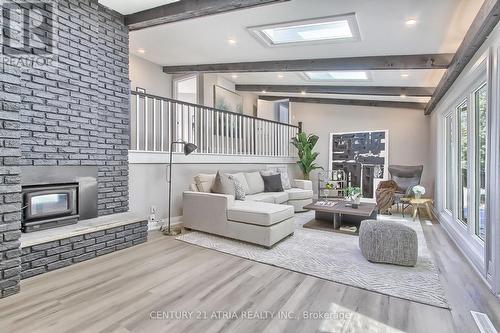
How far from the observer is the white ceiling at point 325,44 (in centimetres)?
287

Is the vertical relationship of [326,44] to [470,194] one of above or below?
above

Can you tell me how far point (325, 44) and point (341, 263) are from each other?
315 centimetres

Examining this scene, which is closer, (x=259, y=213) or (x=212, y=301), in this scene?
(x=212, y=301)

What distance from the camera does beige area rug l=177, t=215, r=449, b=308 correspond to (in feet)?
7.95

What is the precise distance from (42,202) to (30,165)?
0.43 m

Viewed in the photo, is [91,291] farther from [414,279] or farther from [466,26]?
[466,26]

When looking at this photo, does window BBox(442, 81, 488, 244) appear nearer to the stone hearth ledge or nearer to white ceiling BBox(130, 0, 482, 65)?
white ceiling BBox(130, 0, 482, 65)

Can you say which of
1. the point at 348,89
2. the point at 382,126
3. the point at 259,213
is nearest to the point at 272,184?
the point at 259,213

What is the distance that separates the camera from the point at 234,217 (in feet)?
12.3

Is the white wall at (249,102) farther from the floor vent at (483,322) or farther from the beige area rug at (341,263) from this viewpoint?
the floor vent at (483,322)

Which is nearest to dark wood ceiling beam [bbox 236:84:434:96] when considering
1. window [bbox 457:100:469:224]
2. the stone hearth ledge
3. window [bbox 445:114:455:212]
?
window [bbox 445:114:455:212]

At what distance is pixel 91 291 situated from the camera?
7.67ft

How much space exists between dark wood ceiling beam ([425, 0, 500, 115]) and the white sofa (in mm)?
2876

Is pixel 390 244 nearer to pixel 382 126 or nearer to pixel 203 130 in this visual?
pixel 203 130
